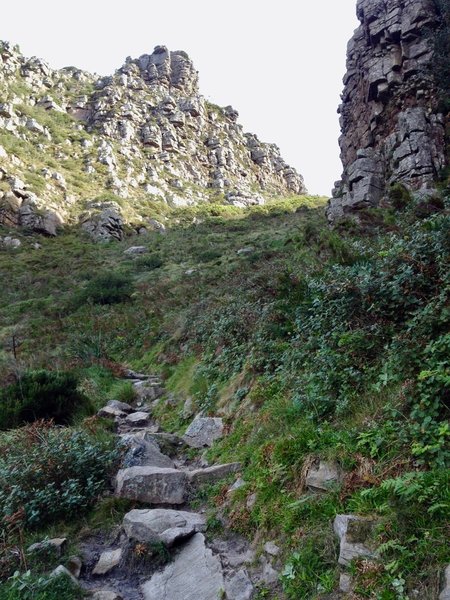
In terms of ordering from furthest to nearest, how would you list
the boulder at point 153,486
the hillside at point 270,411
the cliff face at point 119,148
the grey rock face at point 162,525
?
the cliff face at point 119,148
the boulder at point 153,486
the grey rock face at point 162,525
the hillside at point 270,411

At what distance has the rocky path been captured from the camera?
135 inches

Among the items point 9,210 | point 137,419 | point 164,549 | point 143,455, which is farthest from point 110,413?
point 9,210

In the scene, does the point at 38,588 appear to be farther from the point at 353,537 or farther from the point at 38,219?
the point at 38,219

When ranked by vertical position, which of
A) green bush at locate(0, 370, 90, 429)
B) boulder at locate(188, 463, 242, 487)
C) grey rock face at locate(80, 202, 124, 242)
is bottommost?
boulder at locate(188, 463, 242, 487)

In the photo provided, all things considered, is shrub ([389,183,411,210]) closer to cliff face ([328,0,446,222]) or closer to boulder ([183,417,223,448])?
cliff face ([328,0,446,222])

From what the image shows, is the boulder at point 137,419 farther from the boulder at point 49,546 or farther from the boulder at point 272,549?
the boulder at point 272,549

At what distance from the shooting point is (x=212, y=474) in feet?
16.9

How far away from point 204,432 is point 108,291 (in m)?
13.7

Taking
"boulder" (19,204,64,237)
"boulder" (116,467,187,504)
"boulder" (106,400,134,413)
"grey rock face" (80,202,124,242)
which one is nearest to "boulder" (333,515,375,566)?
"boulder" (116,467,187,504)

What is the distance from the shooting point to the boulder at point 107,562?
3.87 meters

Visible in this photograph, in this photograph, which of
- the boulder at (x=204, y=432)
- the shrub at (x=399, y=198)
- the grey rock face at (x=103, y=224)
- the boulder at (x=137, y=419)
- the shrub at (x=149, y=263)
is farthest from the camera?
the grey rock face at (x=103, y=224)

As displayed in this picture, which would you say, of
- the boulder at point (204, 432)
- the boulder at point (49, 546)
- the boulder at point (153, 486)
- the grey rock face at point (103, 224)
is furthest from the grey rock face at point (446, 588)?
the grey rock face at point (103, 224)

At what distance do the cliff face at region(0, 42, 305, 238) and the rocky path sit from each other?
33.6 metres

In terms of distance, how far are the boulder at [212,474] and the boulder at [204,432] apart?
3.31 feet
